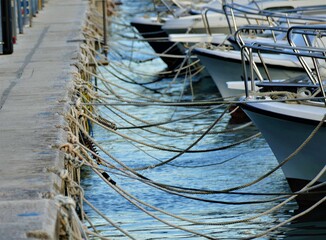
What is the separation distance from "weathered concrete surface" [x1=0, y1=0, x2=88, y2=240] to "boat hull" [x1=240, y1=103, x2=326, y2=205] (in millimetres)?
2104

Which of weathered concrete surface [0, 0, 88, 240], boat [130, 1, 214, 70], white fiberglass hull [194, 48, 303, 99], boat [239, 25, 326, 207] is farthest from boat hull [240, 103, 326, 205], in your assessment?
boat [130, 1, 214, 70]

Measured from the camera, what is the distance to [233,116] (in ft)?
60.0

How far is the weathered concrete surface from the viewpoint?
5660 mm

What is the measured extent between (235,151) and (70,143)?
7.57m

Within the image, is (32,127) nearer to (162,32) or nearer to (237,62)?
(237,62)

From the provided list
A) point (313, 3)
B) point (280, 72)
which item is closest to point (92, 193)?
point (280, 72)

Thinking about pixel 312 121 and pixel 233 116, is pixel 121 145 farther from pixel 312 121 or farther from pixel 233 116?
pixel 312 121

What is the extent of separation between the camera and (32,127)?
8836mm

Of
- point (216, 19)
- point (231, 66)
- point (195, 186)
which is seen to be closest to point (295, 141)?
point (195, 186)

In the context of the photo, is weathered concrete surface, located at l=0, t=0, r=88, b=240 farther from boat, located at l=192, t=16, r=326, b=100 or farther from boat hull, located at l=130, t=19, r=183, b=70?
boat hull, located at l=130, t=19, r=183, b=70

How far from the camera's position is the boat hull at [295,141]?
10.4 metres

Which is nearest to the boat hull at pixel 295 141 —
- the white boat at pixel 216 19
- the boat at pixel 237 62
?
the boat at pixel 237 62

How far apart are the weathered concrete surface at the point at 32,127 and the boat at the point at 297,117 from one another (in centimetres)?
209

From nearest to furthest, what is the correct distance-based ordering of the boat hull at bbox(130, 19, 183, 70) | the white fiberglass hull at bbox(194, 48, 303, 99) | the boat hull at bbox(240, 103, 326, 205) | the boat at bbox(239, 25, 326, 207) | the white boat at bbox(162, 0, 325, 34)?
the boat at bbox(239, 25, 326, 207)
the boat hull at bbox(240, 103, 326, 205)
the white fiberglass hull at bbox(194, 48, 303, 99)
the white boat at bbox(162, 0, 325, 34)
the boat hull at bbox(130, 19, 183, 70)
